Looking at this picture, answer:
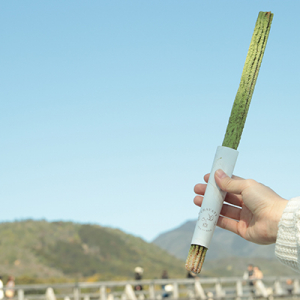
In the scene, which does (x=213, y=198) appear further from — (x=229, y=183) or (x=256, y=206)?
(x=256, y=206)

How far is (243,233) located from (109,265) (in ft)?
274

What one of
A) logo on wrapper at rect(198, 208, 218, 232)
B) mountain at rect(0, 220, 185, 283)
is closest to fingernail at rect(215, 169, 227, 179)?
logo on wrapper at rect(198, 208, 218, 232)

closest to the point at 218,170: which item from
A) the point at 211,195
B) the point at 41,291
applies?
the point at 211,195

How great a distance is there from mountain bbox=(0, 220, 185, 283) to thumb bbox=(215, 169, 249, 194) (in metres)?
68.1

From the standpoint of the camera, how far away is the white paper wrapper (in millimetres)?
3115

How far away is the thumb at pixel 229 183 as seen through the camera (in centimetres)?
313

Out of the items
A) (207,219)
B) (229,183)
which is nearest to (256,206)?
(229,183)

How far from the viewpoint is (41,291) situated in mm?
35344

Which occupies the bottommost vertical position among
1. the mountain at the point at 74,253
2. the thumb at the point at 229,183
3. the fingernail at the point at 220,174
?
the mountain at the point at 74,253

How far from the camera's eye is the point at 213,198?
318 cm

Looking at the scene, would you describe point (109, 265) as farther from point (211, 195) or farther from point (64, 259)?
point (211, 195)

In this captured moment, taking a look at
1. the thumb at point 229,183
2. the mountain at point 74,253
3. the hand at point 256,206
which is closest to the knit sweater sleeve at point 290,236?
the hand at point 256,206

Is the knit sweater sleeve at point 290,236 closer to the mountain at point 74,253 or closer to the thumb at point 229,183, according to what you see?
the thumb at point 229,183

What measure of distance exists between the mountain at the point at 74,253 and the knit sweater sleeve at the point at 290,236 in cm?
6834
